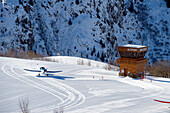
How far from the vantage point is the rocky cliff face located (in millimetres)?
61406

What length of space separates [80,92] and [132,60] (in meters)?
5.84

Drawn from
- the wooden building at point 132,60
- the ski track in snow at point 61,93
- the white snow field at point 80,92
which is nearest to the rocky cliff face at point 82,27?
the white snow field at point 80,92

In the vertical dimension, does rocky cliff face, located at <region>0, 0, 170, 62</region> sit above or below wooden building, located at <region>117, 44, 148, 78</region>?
above

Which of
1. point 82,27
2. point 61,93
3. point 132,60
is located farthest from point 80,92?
point 82,27

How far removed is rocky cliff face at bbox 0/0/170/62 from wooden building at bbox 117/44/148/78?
42.9 m

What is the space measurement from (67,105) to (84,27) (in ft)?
181

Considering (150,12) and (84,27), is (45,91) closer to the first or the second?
(84,27)

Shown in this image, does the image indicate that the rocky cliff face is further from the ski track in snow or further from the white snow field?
the ski track in snow

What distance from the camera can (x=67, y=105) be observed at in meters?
11.7

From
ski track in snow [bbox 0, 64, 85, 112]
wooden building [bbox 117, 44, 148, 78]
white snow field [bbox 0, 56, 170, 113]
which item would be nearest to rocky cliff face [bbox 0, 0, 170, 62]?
white snow field [bbox 0, 56, 170, 113]

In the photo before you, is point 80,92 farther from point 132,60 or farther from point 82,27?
point 82,27

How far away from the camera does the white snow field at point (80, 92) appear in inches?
448

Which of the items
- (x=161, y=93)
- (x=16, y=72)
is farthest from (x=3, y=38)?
(x=161, y=93)

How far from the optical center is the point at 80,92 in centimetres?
1421
